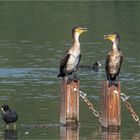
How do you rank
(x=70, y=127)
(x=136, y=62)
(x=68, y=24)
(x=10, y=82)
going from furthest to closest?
(x=68, y=24) < (x=136, y=62) < (x=10, y=82) < (x=70, y=127)

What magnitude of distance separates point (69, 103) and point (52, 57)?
14704 millimetres

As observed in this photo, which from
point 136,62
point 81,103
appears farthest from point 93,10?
point 81,103

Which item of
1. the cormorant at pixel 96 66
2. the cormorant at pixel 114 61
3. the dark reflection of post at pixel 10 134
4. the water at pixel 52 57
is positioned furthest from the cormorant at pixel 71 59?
the cormorant at pixel 96 66

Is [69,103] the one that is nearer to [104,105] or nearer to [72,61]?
[104,105]

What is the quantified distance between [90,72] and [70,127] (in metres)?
10.8

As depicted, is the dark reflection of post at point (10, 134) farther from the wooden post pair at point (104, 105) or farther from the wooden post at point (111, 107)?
the wooden post at point (111, 107)

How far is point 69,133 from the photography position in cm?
1995

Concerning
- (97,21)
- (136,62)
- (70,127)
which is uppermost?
(97,21)

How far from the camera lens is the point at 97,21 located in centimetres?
5306

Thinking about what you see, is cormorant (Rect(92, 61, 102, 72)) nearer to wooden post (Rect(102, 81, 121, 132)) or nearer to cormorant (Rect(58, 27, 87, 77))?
cormorant (Rect(58, 27, 87, 77))

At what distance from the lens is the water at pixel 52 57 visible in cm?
2119

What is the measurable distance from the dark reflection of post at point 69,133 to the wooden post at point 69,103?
25cm

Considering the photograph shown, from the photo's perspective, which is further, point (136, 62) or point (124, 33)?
point (124, 33)

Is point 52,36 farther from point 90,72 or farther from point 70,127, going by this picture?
point 70,127
